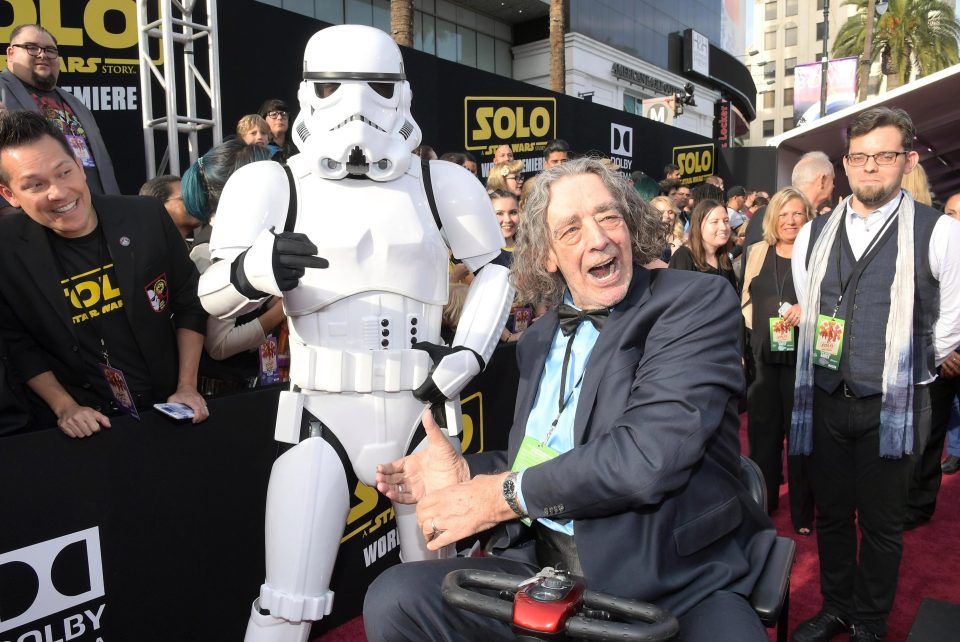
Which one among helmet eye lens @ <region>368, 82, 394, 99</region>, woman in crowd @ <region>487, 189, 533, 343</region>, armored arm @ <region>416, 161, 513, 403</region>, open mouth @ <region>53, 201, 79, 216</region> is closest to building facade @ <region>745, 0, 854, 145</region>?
woman in crowd @ <region>487, 189, 533, 343</region>

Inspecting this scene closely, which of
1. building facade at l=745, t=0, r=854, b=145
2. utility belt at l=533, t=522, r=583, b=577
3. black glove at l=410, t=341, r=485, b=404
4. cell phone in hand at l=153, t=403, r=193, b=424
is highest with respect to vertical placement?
building facade at l=745, t=0, r=854, b=145

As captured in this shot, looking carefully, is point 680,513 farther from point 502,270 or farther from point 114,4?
point 114,4

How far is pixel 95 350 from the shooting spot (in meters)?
2.18

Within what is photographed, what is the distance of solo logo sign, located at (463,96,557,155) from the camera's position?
29.3 ft

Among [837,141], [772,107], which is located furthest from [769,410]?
[772,107]

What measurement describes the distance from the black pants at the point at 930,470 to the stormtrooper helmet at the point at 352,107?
3.20 metres

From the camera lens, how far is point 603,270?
1733 mm

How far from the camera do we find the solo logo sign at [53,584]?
2.01 metres

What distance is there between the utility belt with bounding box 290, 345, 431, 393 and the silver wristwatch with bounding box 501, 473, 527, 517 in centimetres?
79

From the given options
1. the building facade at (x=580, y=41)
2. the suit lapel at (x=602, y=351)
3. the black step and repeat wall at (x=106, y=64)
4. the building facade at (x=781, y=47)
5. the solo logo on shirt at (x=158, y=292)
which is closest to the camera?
the suit lapel at (x=602, y=351)

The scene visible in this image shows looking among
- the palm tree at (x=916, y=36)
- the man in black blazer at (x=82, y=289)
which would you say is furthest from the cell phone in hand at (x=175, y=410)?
the palm tree at (x=916, y=36)

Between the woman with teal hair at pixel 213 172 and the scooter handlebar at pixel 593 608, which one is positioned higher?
the woman with teal hair at pixel 213 172

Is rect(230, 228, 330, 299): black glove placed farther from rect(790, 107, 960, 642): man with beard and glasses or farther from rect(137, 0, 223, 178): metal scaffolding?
rect(137, 0, 223, 178): metal scaffolding

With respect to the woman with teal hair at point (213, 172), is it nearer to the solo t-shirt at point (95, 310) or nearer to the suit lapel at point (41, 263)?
the solo t-shirt at point (95, 310)
